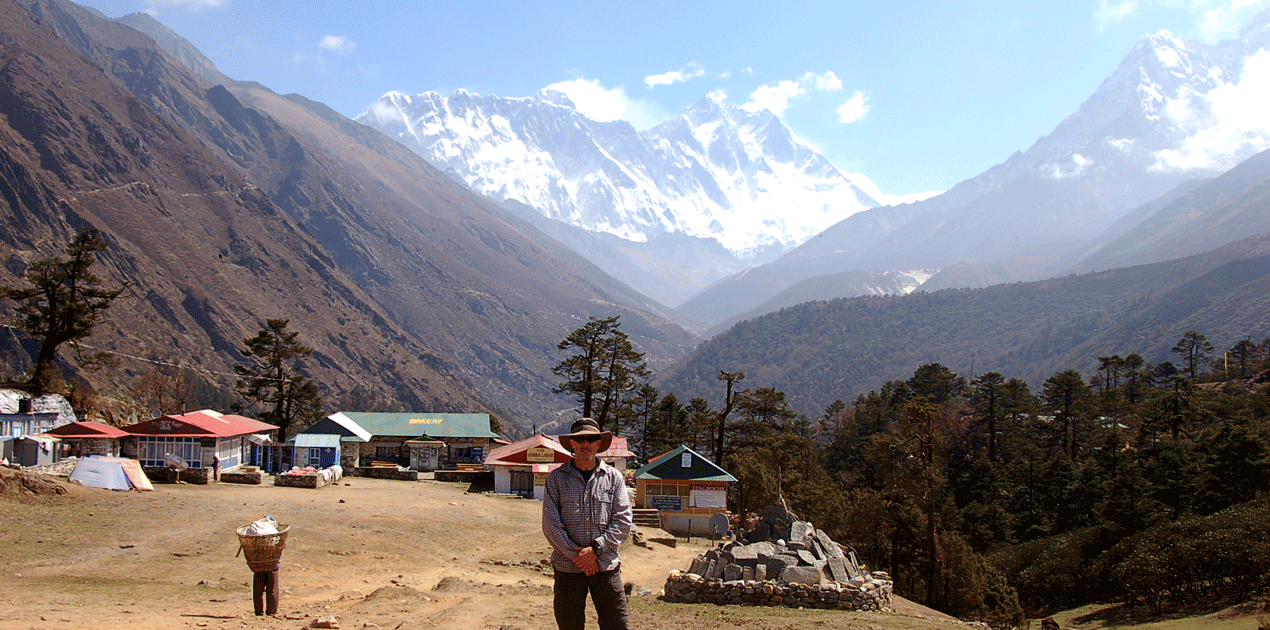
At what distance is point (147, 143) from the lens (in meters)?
178

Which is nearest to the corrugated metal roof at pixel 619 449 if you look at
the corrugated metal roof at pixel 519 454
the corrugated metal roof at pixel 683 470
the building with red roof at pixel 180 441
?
the corrugated metal roof at pixel 519 454

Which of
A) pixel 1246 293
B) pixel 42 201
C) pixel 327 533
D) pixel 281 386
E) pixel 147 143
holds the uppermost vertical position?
pixel 147 143

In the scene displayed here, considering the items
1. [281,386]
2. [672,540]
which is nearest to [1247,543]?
[672,540]

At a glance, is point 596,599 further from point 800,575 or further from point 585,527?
point 800,575

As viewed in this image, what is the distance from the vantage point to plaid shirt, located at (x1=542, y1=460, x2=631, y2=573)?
6805 mm

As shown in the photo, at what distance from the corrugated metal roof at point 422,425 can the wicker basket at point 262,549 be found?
39.5 m

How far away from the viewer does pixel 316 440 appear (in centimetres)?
4334

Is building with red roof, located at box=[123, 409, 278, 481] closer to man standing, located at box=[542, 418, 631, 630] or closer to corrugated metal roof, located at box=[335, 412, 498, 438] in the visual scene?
corrugated metal roof, located at box=[335, 412, 498, 438]

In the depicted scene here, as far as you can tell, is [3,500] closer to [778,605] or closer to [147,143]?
[778,605]

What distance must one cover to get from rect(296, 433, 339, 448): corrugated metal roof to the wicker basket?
3367cm

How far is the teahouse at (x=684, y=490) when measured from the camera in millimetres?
34250

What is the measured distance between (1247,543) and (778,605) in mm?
13942

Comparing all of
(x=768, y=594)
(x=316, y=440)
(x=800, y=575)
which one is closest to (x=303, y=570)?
(x=768, y=594)

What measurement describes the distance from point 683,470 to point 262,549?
25.3 meters
